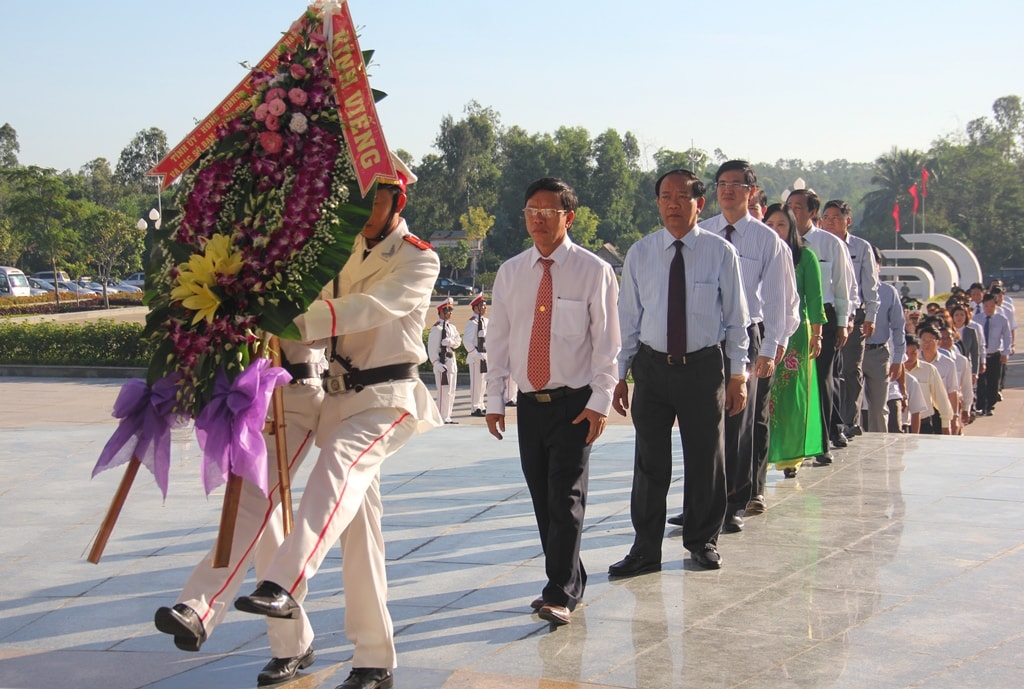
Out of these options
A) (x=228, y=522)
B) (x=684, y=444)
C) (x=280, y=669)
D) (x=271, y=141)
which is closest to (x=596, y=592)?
(x=684, y=444)

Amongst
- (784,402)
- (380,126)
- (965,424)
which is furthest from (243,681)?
(965,424)

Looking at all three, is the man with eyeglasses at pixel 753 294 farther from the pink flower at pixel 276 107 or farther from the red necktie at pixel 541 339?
the pink flower at pixel 276 107

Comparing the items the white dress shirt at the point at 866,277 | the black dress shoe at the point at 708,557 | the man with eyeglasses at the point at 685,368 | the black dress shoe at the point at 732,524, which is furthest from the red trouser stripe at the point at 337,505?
the white dress shirt at the point at 866,277

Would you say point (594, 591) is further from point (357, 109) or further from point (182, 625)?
point (357, 109)

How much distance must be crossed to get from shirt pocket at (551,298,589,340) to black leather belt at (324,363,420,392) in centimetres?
82

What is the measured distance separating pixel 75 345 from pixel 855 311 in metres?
18.7

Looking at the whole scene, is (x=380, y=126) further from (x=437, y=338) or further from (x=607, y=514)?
(x=437, y=338)

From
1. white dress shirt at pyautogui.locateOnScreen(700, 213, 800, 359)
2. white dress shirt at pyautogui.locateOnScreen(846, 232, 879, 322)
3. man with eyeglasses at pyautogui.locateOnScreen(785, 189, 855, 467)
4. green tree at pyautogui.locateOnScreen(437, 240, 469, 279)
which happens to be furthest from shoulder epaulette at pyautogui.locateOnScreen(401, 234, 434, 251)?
green tree at pyautogui.locateOnScreen(437, 240, 469, 279)

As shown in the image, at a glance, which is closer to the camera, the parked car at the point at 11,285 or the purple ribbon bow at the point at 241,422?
the purple ribbon bow at the point at 241,422

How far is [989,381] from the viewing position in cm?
1727

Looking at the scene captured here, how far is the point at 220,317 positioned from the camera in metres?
3.73

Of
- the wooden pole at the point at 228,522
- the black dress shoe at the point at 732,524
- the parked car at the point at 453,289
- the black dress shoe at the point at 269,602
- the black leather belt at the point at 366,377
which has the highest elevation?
the parked car at the point at 453,289

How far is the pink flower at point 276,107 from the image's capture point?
383cm

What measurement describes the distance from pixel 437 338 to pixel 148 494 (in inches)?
429
